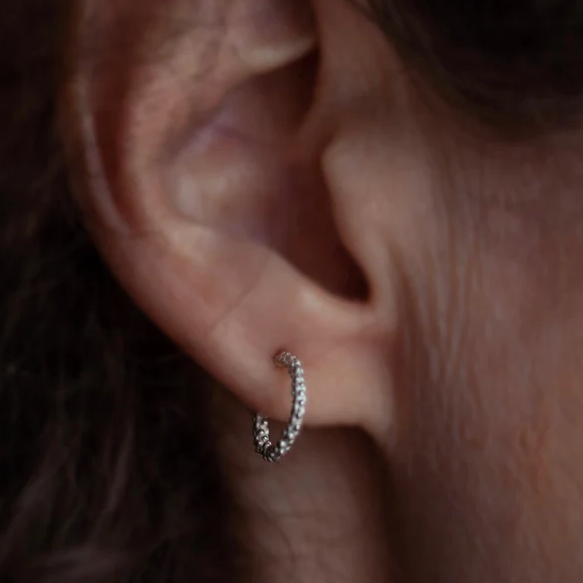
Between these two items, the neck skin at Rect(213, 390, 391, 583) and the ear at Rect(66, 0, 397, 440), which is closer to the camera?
the ear at Rect(66, 0, 397, 440)

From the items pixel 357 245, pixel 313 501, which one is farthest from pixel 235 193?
pixel 313 501

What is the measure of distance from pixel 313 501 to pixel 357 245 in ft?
0.73

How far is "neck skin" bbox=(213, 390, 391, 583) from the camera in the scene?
56 centimetres

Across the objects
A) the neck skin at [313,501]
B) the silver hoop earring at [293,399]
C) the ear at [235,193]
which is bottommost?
the neck skin at [313,501]

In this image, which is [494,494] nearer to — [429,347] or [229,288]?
[429,347]

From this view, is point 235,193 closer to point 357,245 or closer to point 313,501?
point 357,245

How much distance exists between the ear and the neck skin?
62mm

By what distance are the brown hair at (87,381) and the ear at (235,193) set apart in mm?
43

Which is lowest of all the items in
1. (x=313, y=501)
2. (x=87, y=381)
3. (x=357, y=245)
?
(x=313, y=501)

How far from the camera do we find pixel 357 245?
1.56 feet

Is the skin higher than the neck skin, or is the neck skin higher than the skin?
the skin

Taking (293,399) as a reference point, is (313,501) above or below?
below

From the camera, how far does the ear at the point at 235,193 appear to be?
44cm

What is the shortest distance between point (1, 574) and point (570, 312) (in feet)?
1.47
